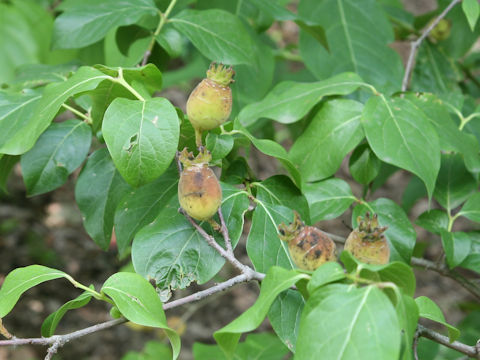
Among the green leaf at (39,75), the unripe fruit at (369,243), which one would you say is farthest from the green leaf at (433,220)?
the green leaf at (39,75)

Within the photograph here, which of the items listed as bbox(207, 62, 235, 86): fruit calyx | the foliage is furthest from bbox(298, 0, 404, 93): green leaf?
bbox(207, 62, 235, 86): fruit calyx

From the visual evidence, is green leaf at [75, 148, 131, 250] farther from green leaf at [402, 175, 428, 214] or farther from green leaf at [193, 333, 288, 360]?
green leaf at [402, 175, 428, 214]

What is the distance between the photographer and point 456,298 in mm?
3355

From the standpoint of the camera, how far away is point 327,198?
1.13 meters

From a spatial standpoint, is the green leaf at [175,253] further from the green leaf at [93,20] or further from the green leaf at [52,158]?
the green leaf at [93,20]

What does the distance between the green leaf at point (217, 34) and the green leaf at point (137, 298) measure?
0.54 m

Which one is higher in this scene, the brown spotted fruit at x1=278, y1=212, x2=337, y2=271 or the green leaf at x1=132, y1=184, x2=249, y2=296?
the brown spotted fruit at x1=278, y1=212, x2=337, y2=271

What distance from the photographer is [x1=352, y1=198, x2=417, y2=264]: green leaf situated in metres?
1.02

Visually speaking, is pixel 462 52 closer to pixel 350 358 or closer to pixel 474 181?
pixel 474 181

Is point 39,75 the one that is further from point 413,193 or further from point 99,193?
point 413,193

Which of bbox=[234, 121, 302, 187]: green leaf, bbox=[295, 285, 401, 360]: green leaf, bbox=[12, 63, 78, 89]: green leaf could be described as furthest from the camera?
bbox=[12, 63, 78, 89]: green leaf

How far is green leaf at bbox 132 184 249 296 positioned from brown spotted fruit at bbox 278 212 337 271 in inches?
5.7

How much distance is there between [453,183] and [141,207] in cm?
69

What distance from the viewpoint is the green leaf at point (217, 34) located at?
46.3 inches
